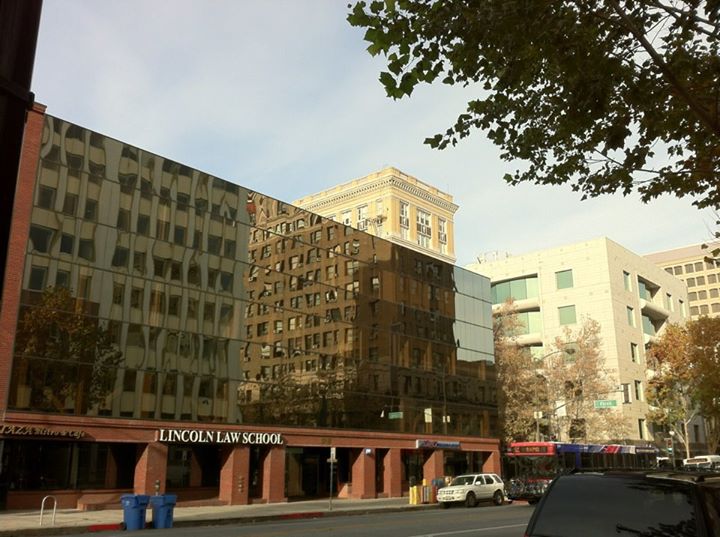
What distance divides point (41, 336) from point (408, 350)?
24.3 meters

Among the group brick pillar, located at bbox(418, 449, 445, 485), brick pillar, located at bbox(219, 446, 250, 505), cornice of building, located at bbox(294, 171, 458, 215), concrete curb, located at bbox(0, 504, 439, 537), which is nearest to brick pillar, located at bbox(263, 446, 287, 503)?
brick pillar, located at bbox(219, 446, 250, 505)

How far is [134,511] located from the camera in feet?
70.5

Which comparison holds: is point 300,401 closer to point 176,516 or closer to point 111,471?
point 111,471

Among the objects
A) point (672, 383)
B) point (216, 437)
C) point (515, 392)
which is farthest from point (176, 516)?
point (672, 383)

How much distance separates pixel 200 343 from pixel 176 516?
9.46 m

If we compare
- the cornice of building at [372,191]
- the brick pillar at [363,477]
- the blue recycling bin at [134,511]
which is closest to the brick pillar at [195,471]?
the brick pillar at [363,477]

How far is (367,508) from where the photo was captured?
31.2 meters

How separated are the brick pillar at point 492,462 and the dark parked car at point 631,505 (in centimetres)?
4622

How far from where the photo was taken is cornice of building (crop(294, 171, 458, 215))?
81.7m

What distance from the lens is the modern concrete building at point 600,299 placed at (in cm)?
6569

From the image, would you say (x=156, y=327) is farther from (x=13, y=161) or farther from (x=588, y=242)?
(x=588, y=242)

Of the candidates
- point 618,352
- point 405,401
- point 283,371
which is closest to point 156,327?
point 283,371

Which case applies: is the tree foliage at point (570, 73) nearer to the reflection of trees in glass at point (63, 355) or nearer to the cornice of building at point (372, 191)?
the reflection of trees in glass at point (63, 355)

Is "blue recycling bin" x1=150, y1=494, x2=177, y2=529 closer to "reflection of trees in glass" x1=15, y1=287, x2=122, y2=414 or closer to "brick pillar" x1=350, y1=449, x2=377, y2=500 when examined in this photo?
"reflection of trees in glass" x1=15, y1=287, x2=122, y2=414
